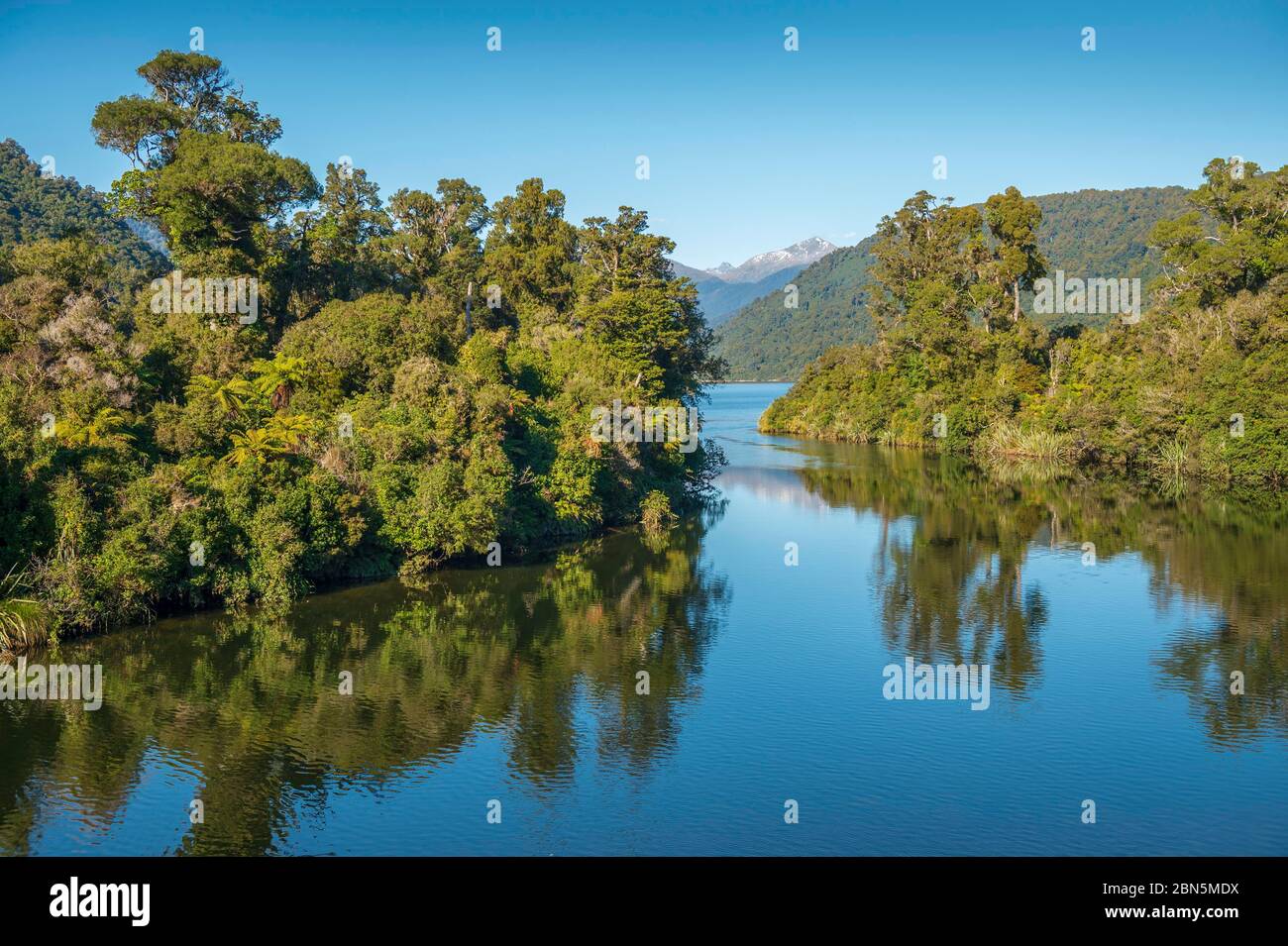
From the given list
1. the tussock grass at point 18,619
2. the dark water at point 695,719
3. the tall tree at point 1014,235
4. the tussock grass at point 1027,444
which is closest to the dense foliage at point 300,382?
the tussock grass at point 18,619

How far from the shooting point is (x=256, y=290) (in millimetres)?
47000

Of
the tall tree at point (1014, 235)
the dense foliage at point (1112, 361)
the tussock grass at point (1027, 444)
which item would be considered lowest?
the tussock grass at point (1027, 444)

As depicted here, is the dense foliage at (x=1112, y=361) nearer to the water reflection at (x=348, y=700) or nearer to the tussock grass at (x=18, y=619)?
the water reflection at (x=348, y=700)

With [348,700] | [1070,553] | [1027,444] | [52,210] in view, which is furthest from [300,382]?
[52,210]

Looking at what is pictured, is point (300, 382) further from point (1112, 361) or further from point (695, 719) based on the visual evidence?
point (1112, 361)

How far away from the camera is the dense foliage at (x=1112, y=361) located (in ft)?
184

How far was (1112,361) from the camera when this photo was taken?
6794 centimetres

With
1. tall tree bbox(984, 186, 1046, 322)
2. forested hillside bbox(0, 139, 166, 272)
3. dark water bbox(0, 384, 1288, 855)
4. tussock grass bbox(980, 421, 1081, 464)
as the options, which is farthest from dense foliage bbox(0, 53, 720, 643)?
tall tree bbox(984, 186, 1046, 322)

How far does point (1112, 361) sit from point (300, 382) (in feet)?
172

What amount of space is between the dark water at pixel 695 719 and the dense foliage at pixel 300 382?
90.2 inches

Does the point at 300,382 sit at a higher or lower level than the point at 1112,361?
Answer: lower

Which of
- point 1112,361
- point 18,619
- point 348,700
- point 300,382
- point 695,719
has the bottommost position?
point 695,719

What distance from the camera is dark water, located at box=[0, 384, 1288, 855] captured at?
18.5 m
